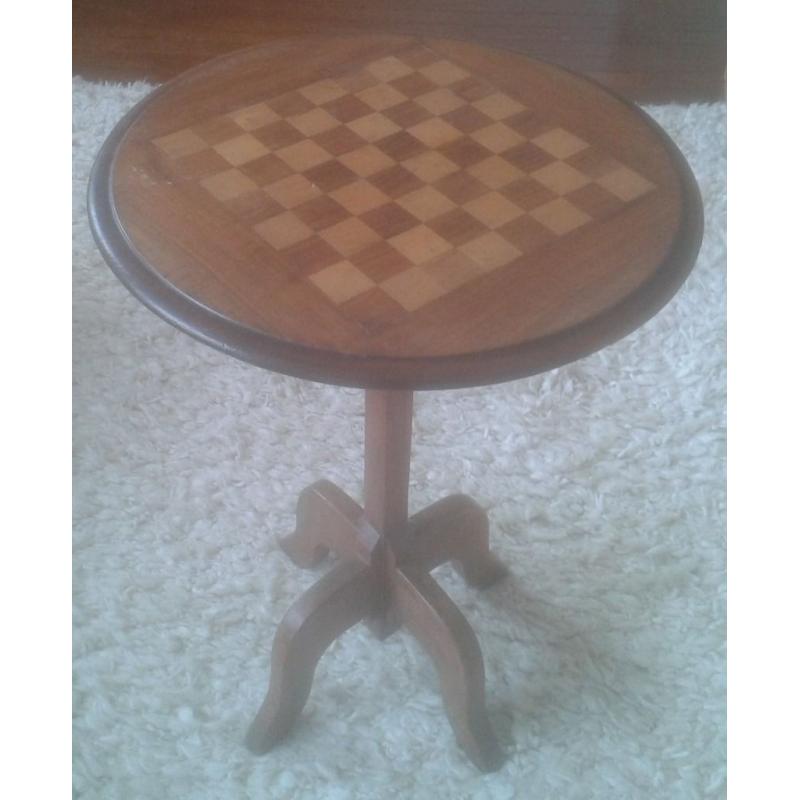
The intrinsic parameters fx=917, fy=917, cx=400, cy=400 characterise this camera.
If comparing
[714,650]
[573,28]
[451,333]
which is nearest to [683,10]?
[573,28]

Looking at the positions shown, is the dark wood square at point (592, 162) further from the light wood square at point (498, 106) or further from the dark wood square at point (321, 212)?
the dark wood square at point (321, 212)

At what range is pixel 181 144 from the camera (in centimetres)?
93

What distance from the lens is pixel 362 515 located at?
1.11 metres

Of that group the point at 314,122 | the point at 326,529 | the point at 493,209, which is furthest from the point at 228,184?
the point at 326,529

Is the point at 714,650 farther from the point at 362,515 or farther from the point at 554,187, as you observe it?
the point at 554,187

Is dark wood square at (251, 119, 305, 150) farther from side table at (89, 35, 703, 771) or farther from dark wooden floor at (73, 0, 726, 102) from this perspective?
dark wooden floor at (73, 0, 726, 102)

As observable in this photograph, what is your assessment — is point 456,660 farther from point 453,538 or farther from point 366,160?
point 366,160

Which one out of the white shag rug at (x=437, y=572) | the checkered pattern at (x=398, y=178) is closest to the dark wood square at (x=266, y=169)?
the checkered pattern at (x=398, y=178)

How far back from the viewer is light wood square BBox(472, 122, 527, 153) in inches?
37.4

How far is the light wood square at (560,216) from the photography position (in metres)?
0.84

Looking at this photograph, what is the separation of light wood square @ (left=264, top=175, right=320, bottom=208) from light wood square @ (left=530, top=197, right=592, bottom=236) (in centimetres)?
21

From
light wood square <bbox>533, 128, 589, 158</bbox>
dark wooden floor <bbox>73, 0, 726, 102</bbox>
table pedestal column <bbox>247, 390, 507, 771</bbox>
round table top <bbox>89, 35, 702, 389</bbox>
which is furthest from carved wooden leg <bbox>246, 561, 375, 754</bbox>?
dark wooden floor <bbox>73, 0, 726, 102</bbox>

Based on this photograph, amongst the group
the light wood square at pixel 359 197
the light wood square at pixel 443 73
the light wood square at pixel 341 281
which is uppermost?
the light wood square at pixel 443 73

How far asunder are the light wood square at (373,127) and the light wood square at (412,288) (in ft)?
0.78
